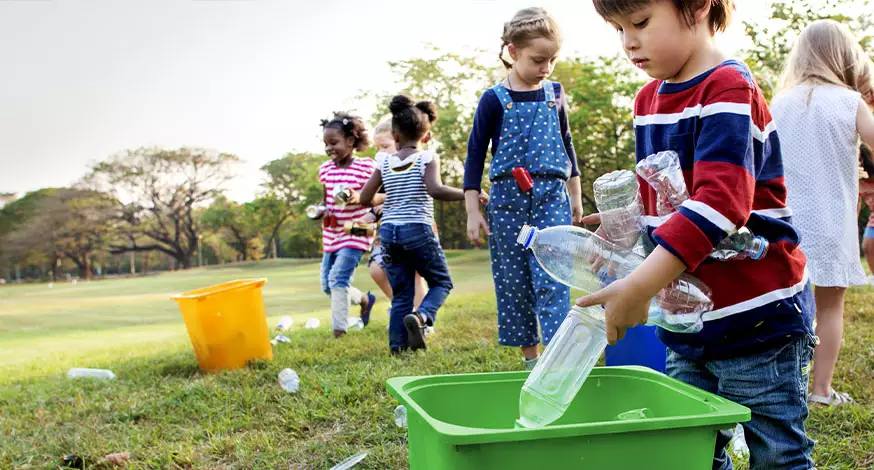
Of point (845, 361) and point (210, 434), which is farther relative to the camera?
point (845, 361)

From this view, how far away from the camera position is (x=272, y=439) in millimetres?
2256

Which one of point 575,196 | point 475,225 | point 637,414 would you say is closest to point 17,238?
point 475,225

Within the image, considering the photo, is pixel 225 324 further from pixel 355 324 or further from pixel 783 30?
pixel 783 30

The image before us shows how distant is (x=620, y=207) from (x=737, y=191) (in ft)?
0.99

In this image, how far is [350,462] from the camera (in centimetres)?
195

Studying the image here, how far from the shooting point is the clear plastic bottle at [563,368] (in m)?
1.20

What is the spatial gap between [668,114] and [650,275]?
0.39 m

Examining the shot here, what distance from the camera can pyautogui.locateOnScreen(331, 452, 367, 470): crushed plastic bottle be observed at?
75.8 inches

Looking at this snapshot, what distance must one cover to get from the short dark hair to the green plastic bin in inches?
25.6

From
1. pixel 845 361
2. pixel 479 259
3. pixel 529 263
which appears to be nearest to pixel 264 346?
pixel 529 263

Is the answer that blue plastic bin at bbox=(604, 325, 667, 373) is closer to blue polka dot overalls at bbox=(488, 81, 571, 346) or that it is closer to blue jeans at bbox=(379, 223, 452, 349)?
blue polka dot overalls at bbox=(488, 81, 571, 346)

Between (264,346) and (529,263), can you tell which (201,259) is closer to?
(264,346)

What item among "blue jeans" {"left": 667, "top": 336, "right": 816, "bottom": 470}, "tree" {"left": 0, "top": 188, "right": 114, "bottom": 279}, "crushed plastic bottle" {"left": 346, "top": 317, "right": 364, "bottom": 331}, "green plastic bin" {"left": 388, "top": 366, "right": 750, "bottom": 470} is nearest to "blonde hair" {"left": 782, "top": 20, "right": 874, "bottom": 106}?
"blue jeans" {"left": 667, "top": 336, "right": 816, "bottom": 470}

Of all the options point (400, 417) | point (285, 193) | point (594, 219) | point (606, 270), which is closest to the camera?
point (606, 270)
